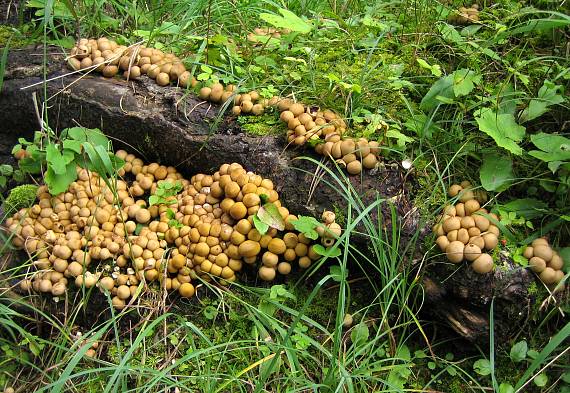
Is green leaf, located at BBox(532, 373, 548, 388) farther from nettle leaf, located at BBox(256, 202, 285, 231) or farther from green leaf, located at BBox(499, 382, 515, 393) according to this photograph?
nettle leaf, located at BBox(256, 202, 285, 231)

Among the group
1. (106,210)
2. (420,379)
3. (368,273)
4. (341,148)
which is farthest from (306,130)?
(420,379)

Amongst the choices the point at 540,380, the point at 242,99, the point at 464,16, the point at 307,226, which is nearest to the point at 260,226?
the point at 307,226

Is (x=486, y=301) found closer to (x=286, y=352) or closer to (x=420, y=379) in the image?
(x=420, y=379)

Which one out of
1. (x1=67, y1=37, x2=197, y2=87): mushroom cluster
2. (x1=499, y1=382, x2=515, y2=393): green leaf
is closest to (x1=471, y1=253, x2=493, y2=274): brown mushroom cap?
(x1=499, y1=382, x2=515, y2=393): green leaf

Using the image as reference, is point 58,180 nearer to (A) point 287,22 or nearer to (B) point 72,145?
(B) point 72,145

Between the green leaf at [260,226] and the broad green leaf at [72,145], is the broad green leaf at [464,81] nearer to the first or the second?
the green leaf at [260,226]

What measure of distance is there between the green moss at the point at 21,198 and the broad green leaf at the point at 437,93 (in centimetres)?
219

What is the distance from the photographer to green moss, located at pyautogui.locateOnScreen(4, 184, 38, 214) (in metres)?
3.09

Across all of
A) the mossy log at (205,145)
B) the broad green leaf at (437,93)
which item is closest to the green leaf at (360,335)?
the mossy log at (205,145)

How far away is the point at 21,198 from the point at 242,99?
1.33 m

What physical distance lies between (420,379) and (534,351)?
0.54 metres

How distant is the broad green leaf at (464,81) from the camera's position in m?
2.90

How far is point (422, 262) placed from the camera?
2.69 m

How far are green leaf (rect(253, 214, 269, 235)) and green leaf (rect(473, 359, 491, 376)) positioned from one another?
1.16m
